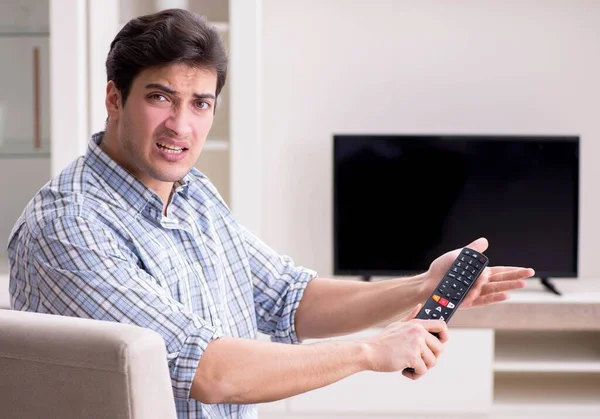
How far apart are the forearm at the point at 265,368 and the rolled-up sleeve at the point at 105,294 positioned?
21 millimetres

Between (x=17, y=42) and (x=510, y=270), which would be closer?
(x=510, y=270)

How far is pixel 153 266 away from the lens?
4.66 feet

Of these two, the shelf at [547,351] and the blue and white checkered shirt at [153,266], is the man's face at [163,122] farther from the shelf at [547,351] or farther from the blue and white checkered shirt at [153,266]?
the shelf at [547,351]

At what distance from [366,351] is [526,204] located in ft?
7.44

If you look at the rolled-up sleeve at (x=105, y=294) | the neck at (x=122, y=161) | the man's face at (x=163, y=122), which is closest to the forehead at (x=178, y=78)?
the man's face at (x=163, y=122)

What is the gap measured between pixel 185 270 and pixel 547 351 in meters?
2.28

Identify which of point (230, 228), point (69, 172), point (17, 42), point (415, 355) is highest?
point (17, 42)

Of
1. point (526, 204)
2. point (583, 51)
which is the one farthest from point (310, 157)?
point (583, 51)

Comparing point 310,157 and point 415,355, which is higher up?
point 310,157

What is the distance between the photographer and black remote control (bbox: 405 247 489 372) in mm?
1461

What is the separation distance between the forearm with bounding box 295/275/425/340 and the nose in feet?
1.47

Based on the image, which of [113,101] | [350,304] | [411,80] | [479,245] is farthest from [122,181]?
[411,80]

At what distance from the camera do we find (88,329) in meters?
1.03

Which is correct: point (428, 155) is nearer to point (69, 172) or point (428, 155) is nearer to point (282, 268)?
point (282, 268)
